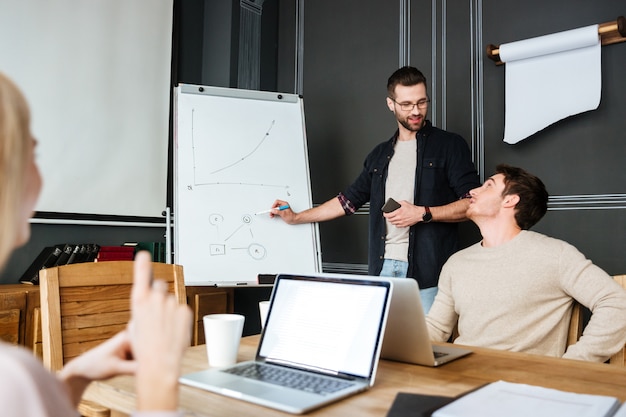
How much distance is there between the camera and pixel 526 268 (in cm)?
166

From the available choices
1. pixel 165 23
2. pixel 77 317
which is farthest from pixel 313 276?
pixel 165 23

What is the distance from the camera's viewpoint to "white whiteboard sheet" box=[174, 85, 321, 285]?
8.43 feet

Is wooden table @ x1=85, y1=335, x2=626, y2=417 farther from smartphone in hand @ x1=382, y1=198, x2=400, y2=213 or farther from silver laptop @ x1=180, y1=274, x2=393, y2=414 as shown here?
smartphone in hand @ x1=382, y1=198, x2=400, y2=213

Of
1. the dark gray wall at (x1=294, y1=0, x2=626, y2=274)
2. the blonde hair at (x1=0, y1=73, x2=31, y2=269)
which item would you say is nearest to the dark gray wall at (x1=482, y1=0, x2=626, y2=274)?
the dark gray wall at (x1=294, y1=0, x2=626, y2=274)

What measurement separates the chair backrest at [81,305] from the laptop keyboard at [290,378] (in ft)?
→ 1.65

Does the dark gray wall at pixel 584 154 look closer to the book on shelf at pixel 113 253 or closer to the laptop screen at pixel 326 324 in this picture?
the laptop screen at pixel 326 324

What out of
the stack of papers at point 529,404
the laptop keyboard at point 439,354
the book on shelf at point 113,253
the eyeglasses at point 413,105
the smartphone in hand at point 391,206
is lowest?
the laptop keyboard at point 439,354

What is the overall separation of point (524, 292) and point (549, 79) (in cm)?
125

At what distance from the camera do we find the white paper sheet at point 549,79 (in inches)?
91.9

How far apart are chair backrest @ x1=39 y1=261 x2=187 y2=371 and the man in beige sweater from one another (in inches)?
36.0

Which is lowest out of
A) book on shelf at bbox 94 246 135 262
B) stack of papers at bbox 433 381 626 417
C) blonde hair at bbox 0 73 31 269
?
stack of papers at bbox 433 381 626 417

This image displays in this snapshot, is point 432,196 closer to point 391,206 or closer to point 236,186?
point 391,206

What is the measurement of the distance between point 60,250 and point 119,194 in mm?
485

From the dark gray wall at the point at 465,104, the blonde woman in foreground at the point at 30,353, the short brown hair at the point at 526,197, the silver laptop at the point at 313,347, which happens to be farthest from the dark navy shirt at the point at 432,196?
Result: the blonde woman in foreground at the point at 30,353
